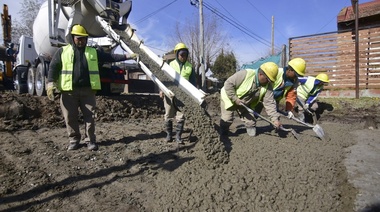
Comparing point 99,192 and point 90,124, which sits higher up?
point 90,124

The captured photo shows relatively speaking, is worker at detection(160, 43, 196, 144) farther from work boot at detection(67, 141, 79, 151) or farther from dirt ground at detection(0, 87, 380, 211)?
work boot at detection(67, 141, 79, 151)

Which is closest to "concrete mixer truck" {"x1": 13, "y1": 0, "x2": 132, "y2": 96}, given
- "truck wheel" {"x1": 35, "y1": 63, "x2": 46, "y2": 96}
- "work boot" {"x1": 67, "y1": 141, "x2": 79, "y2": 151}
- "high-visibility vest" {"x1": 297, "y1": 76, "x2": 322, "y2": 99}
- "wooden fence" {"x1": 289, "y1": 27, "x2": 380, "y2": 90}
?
"truck wheel" {"x1": 35, "y1": 63, "x2": 46, "y2": 96}

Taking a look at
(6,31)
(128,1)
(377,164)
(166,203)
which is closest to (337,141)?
(377,164)

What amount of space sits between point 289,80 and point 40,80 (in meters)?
6.43

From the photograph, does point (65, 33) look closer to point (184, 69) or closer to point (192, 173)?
point (184, 69)

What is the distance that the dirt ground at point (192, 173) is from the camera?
239 centimetres

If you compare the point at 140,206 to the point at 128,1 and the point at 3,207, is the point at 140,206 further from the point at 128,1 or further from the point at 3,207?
the point at 128,1

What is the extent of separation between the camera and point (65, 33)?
6496 mm

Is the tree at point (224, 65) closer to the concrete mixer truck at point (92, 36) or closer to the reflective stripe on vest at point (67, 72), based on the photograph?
the concrete mixer truck at point (92, 36)

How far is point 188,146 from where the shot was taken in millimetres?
3969

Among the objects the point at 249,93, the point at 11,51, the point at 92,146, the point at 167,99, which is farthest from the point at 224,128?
the point at 11,51

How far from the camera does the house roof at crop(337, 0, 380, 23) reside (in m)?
9.43

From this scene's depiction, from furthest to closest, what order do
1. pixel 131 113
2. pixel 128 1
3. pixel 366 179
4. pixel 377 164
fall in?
1. pixel 131 113
2. pixel 128 1
3. pixel 377 164
4. pixel 366 179

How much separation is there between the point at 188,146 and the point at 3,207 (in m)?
2.34
